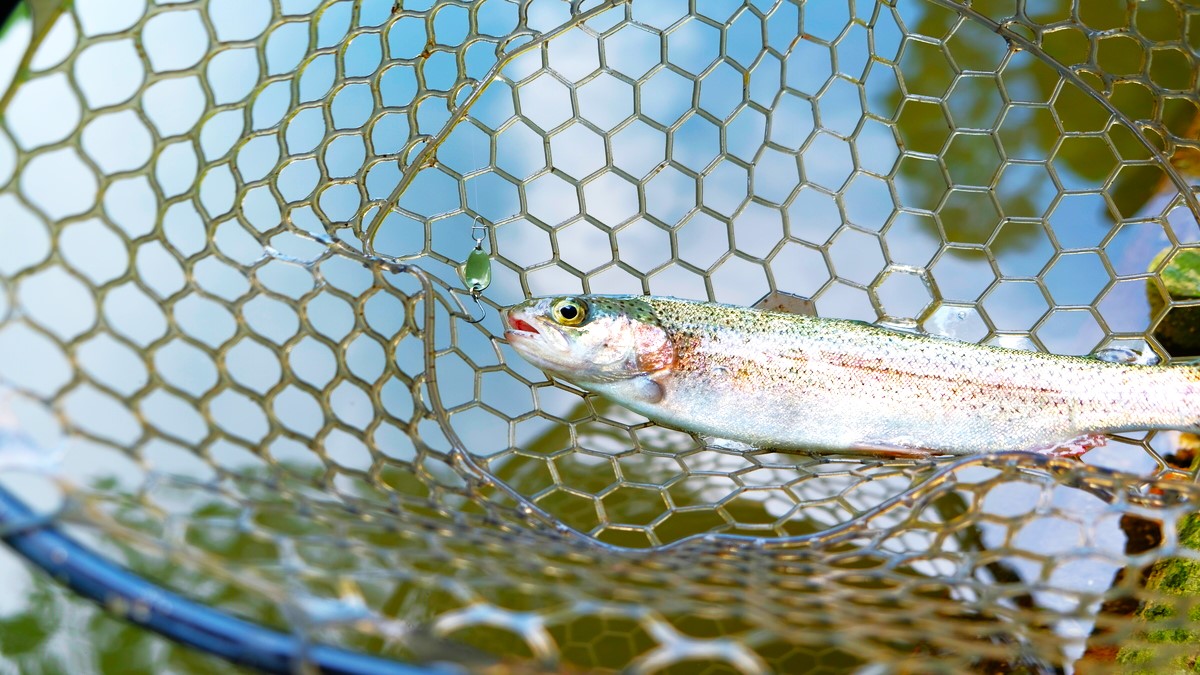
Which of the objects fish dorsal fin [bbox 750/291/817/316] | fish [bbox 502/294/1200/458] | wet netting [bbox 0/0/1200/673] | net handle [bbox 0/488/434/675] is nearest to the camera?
net handle [bbox 0/488/434/675]

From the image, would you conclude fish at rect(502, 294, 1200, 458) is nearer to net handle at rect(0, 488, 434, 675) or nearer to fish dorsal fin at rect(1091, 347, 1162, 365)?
fish dorsal fin at rect(1091, 347, 1162, 365)

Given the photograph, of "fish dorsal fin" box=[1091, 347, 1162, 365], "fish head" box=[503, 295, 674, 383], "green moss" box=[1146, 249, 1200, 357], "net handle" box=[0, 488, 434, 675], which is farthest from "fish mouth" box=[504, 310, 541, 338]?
"green moss" box=[1146, 249, 1200, 357]

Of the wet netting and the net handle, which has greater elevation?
the wet netting

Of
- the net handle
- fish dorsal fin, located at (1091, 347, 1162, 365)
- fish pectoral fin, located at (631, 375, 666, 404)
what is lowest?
the net handle

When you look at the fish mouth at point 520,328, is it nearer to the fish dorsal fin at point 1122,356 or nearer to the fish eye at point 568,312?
the fish eye at point 568,312

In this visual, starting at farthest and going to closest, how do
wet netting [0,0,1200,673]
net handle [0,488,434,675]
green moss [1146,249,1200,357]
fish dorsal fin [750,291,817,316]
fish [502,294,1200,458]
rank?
1. green moss [1146,249,1200,357]
2. fish dorsal fin [750,291,817,316]
3. fish [502,294,1200,458]
4. wet netting [0,0,1200,673]
5. net handle [0,488,434,675]

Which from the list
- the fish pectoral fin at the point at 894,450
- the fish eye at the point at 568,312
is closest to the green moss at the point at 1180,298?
the fish pectoral fin at the point at 894,450

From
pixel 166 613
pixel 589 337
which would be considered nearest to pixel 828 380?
pixel 589 337
